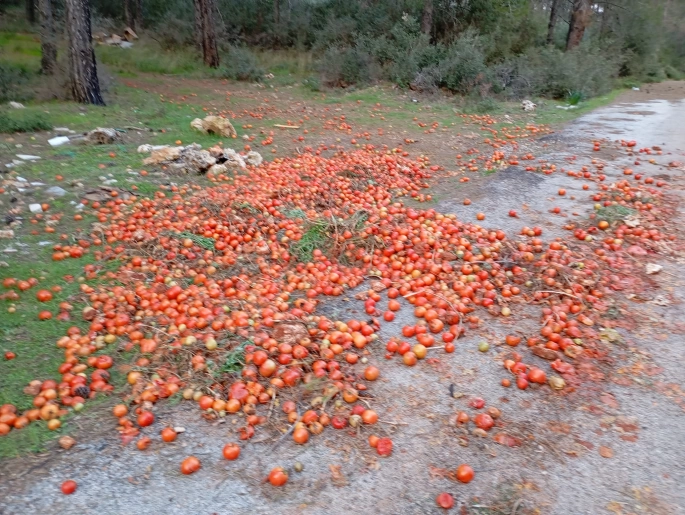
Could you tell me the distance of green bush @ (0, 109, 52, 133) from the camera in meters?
7.80

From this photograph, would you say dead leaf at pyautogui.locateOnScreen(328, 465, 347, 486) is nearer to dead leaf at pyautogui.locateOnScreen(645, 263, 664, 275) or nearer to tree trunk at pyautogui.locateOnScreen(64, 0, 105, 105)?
dead leaf at pyautogui.locateOnScreen(645, 263, 664, 275)

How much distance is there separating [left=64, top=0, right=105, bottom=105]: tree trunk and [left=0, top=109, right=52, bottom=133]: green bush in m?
1.89

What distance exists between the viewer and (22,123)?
26.0ft

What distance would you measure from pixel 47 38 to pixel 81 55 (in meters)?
2.60

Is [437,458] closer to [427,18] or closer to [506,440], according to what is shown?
[506,440]

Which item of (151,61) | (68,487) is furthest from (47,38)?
(68,487)

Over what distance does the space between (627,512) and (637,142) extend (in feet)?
26.8

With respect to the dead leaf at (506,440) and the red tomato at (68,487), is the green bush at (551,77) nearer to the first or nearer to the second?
the dead leaf at (506,440)

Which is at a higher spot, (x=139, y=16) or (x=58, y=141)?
(x=139, y=16)

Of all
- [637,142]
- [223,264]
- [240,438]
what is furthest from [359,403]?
[637,142]

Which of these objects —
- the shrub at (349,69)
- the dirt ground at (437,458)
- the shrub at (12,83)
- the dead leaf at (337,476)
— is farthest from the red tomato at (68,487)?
the shrub at (349,69)

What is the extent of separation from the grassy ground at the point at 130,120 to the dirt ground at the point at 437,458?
55 centimetres

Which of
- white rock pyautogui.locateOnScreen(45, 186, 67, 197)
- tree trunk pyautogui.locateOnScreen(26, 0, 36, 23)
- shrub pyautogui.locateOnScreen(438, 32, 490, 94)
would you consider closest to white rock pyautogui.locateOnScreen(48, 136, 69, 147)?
white rock pyautogui.locateOnScreen(45, 186, 67, 197)

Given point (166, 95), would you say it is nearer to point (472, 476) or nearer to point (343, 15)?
point (343, 15)
